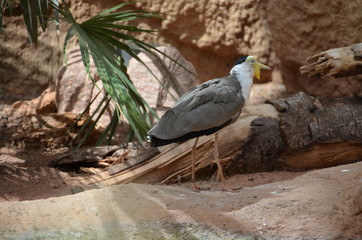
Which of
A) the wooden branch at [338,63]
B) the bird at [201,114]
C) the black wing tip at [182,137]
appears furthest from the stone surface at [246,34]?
the black wing tip at [182,137]

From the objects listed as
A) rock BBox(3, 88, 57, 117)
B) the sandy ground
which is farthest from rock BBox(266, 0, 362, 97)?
the sandy ground

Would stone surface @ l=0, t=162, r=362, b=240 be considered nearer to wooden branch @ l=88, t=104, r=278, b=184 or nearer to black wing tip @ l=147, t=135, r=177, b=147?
black wing tip @ l=147, t=135, r=177, b=147

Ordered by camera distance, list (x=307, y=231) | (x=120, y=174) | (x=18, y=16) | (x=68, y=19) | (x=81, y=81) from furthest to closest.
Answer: (x=18, y=16) < (x=81, y=81) < (x=68, y=19) < (x=120, y=174) < (x=307, y=231)

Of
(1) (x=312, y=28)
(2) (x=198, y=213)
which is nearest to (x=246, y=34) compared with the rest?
(1) (x=312, y=28)

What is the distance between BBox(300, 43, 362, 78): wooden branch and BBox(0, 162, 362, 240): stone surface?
1448 mm

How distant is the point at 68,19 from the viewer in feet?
17.4

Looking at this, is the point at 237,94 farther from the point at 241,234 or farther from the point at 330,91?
the point at 330,91

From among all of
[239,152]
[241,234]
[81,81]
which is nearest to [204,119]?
[239,152]

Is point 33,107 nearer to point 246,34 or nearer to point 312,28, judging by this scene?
point 246,34

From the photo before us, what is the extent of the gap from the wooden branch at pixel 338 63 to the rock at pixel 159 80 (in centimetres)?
198

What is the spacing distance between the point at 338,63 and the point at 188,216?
2.30 meters

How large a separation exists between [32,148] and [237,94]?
280 cm

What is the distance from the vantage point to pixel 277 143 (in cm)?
503

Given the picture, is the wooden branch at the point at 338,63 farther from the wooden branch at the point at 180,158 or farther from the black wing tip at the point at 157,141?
the black wing tip at the point at 157,141
